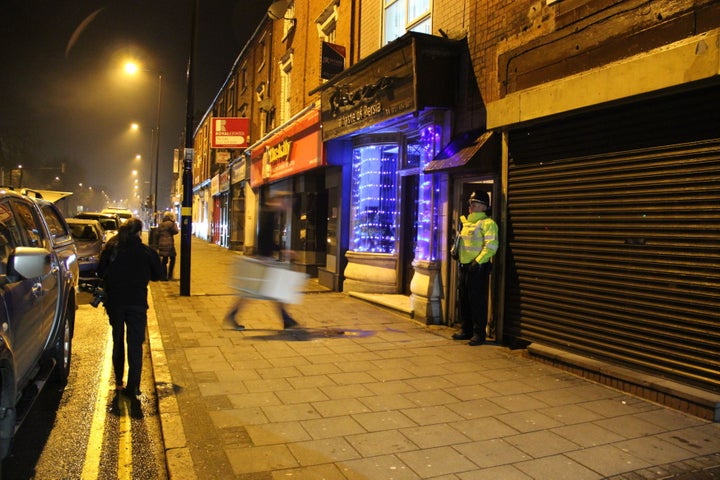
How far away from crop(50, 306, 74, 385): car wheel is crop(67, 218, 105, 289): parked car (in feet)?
23.3

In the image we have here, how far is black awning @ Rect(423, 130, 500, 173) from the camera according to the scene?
284 inches

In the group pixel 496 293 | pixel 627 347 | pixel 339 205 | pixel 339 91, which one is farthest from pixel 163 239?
pixel 627 347

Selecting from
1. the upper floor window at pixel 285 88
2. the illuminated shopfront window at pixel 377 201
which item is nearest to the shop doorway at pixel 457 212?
the illuminated shopfront window at pixel 377 201

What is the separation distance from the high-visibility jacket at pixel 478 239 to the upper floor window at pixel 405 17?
4157 millimetres

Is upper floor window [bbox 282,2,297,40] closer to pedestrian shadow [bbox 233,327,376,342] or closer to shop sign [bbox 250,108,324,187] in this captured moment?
shop sign [bbox 250,108,324,187]

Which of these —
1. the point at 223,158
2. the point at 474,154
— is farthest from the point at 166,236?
the point at 223,158

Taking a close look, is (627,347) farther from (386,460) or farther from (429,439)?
(386,460)

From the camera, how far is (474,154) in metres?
7.21

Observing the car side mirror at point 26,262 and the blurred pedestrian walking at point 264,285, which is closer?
the car side mirror at point 26,262

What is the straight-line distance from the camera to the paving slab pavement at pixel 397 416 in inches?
144

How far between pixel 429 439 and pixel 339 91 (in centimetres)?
832

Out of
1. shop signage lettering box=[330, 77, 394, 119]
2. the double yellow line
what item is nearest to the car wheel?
the double yellow line

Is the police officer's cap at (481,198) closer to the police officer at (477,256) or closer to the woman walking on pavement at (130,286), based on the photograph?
the police officer at (477,256)

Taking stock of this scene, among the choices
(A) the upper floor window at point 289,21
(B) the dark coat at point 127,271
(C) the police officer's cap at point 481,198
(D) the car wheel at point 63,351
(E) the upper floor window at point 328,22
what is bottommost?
(D) the car wheel at point 63,351
